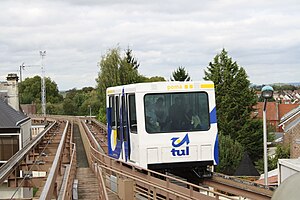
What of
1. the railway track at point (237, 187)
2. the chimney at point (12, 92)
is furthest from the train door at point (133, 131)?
the chimney at point (12, 92)

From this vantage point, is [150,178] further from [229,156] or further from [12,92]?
[229,156]

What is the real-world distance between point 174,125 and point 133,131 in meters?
1.16

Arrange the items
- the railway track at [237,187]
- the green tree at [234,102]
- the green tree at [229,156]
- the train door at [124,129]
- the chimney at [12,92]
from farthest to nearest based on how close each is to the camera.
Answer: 1. the green tree at [234,102]
2. the green tree at [229,156]
3. the chimney at [12,92]
4. the train door at [124,129]
5. the railway track at [237,187]

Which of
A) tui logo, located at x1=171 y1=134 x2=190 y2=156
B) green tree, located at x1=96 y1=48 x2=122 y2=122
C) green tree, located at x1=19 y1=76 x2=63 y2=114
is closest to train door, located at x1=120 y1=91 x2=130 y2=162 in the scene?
tui logo, located at x1=171 y1=134 x2=190 y2=156

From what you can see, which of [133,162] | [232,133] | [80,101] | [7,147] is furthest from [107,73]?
[133,162]

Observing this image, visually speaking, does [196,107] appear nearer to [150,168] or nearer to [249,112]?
[150,168]

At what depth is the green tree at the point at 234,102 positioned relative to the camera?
65688mm

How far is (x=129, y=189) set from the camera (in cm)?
1370

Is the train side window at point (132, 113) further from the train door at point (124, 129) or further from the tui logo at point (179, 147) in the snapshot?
the tui logo at point (179, 147)

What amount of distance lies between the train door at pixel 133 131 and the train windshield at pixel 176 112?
1.40 ft

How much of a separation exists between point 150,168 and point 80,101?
102553 millimetres

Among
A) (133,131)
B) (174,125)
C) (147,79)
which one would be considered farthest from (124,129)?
(147,79)

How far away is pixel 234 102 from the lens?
6762cm

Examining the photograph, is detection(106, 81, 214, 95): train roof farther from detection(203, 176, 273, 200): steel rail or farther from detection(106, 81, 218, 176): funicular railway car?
detection(203, 176, 273, 200): steel rail
